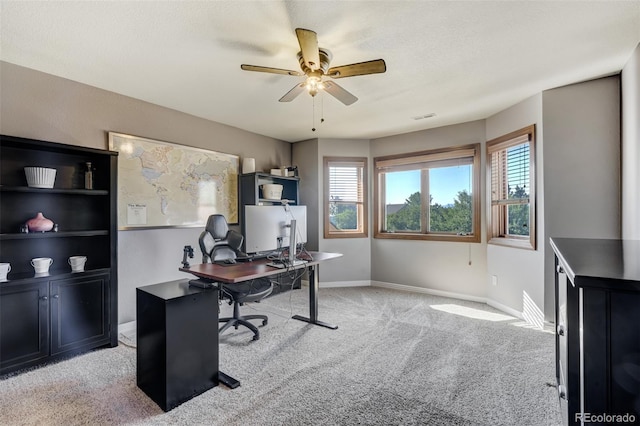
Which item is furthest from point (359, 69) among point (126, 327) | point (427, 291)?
point (427, 291)

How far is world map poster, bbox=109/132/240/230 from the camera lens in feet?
10.6

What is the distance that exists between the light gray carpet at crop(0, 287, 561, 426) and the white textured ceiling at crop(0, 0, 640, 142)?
251 cm

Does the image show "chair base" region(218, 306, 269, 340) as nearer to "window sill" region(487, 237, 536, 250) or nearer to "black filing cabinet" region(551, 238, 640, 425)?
"black filing cabinet" region(551, 238, 640, 425)

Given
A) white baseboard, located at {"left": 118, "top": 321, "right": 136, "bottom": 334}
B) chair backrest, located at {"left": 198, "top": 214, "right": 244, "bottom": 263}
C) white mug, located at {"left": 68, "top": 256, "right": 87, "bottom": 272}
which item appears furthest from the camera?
white baseboard, located at {"left": 118, "top": 321, "right": 136, "bottom": 334}

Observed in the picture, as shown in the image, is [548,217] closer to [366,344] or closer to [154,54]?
[366,344]

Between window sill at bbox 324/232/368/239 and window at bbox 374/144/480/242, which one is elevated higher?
window at bbox 374/144/480/242

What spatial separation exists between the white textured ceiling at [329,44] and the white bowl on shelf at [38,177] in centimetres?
90

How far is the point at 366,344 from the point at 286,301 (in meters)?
1.66

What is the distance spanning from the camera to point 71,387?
7.00 ft

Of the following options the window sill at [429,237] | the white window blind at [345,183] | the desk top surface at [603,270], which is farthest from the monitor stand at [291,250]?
the window sill at [429,237]

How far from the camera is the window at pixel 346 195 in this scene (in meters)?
4.99

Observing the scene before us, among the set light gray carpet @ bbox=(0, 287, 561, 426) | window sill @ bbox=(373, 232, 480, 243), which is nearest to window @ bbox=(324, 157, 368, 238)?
window sill @ bbox=(373, 232, 480, 243)

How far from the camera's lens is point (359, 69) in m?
2.06

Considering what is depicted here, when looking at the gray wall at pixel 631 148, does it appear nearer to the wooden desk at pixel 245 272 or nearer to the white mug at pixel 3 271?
the wooden desk at pixel 245 272
